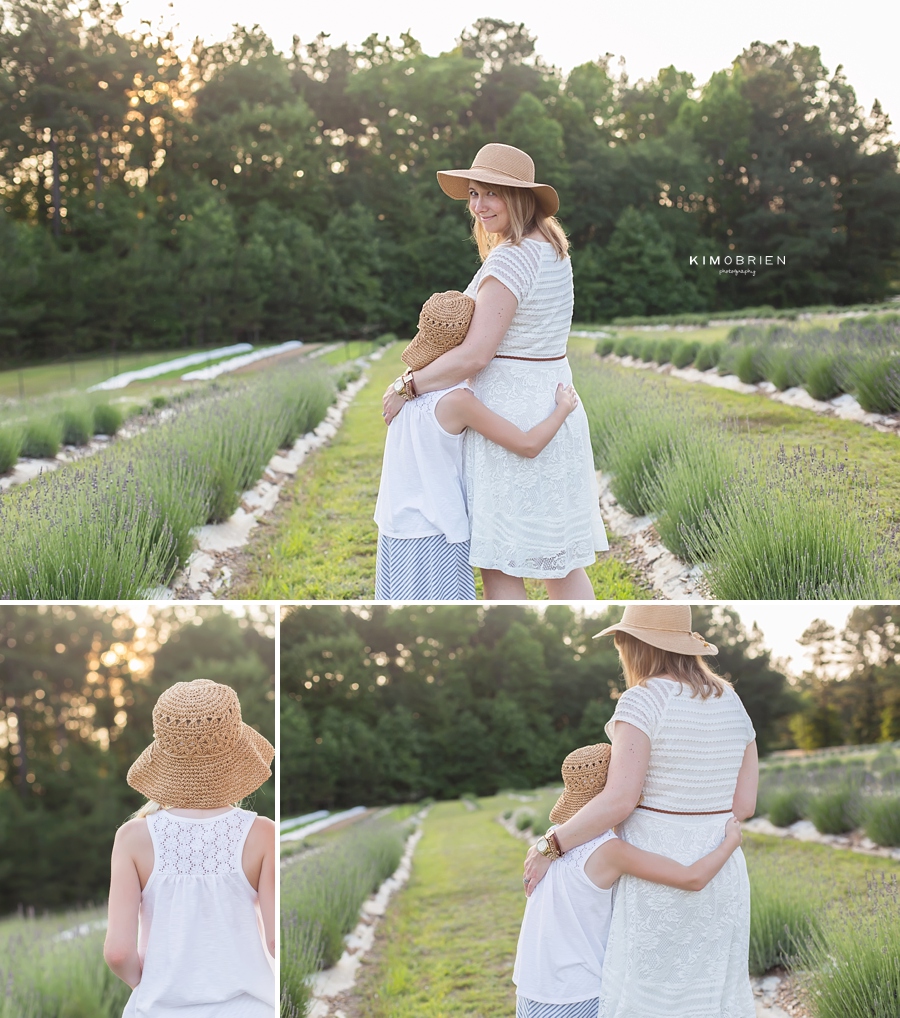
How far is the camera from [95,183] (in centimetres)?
1212

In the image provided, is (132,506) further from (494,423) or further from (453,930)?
(453,930)

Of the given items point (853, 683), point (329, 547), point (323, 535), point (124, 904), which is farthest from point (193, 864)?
point (853, 683)

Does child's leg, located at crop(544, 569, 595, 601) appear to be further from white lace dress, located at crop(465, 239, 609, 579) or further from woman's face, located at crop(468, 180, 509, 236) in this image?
woman's face, located at crop(468, 180, 509, 236)

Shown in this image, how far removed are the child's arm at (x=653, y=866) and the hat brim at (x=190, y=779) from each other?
2.61 feet

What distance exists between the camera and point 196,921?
6.86ft

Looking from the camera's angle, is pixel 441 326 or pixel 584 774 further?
pixel 441 326

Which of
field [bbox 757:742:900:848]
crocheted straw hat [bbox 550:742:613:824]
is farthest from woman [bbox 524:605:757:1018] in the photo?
field [bbox 757:742:900:848]

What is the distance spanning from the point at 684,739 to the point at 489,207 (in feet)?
4.55

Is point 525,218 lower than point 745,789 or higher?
higher

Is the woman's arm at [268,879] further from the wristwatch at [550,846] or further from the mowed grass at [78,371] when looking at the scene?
the mowed grass at [78,371]

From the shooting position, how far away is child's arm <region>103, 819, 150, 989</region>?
1.98 meters

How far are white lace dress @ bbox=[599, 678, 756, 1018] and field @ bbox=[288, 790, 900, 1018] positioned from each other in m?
0.88

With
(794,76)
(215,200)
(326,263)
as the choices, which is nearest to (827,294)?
(794,76)

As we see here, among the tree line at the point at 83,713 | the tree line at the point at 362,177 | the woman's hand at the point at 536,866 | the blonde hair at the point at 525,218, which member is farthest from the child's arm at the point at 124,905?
the tree line at the point at 362,177
